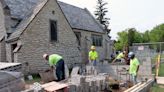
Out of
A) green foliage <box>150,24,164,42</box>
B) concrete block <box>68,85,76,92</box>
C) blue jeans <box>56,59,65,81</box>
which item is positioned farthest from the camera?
green foliage <box>150,24,164,42</box>

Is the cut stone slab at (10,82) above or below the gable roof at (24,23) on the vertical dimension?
below

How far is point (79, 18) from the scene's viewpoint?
3856 cm

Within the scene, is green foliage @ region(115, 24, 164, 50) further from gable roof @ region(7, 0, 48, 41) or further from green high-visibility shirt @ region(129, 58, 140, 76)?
green high-visibility shirt @ region(129, 58, 140, 76)

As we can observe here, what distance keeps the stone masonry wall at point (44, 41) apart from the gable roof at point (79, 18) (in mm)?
4181

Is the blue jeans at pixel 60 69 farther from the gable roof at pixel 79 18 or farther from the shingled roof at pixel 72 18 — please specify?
the gable roof at pixel 79 18

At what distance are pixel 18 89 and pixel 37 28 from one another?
15966mm

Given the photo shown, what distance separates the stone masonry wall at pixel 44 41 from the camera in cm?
2497

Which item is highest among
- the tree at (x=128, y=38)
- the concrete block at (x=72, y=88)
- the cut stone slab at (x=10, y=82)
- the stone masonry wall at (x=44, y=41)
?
the tree at (x=128, y=38)

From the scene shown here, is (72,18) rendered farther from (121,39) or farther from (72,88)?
(121,39)

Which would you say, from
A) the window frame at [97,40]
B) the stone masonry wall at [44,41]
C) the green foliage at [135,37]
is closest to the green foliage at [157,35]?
the green foliage at [135,37]

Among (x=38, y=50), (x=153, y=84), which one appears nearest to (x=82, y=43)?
(x=38, y=50)

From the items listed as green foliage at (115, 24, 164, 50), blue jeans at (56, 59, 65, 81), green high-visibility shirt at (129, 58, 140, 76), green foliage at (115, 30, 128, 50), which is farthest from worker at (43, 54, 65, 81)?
green foliage at (115, 30, 128, 50)

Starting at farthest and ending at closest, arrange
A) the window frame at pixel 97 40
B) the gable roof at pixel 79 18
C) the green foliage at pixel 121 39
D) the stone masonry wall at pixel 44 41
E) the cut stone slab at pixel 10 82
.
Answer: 1. the green foliage at pixel 121 39
2. the window frame at pixel 97 40
3. the gable roof at pixel 79 18
4. the stone masonry wall at pixel 44 41
5. the cut stone slab at pixel 10 82

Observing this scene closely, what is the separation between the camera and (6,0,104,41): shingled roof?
83.4 feet
